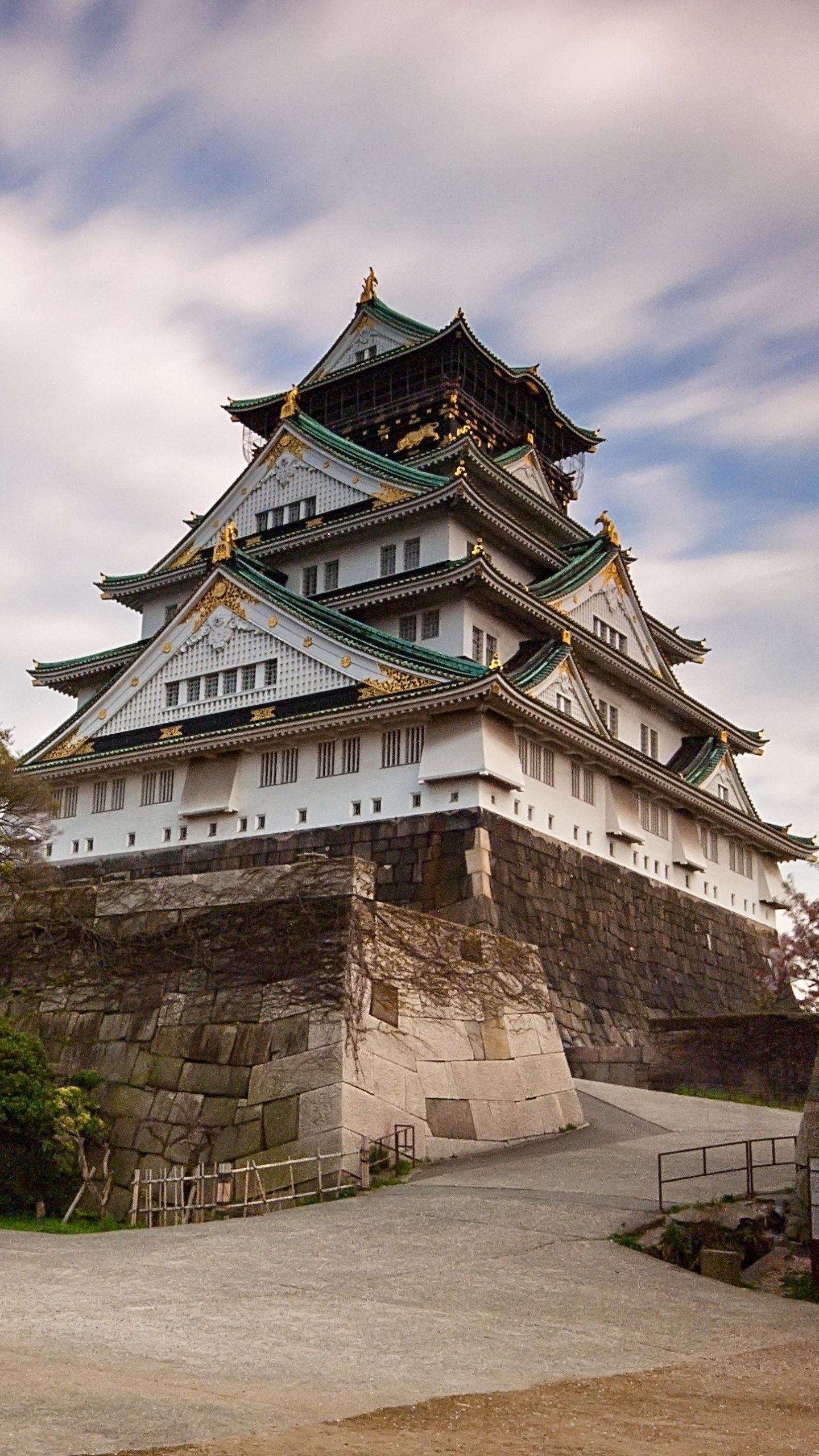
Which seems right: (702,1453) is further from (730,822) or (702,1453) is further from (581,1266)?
(730,822)

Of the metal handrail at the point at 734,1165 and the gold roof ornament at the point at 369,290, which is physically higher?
the gold roof ornament at the point at 369,290

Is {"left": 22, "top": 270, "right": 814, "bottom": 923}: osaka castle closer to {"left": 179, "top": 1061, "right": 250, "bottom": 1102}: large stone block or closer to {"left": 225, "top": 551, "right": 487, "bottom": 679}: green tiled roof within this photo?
{"left": 225, "top": 551, "right": 487, "bottom": 679}: green tiled roof

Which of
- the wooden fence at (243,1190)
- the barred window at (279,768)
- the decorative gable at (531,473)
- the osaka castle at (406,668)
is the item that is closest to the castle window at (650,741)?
Result: the osaka castle at (406,668)

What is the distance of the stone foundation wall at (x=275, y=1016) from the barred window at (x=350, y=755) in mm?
9187

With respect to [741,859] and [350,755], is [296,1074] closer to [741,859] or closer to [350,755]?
[350,755]

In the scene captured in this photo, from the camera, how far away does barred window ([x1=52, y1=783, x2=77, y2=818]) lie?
35.6 metres

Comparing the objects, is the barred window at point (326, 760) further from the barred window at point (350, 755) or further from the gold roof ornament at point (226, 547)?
the gold roof ornament at point (226, 547)

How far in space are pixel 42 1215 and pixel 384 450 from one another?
29.8 metres

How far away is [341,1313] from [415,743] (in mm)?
19899

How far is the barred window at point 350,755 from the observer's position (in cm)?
3097

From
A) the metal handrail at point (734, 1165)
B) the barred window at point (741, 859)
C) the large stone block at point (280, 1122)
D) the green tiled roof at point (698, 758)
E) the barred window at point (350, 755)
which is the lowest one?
the metal handrail at point (734, 1165)

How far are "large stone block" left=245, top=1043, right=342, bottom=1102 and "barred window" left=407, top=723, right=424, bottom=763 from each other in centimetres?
1294

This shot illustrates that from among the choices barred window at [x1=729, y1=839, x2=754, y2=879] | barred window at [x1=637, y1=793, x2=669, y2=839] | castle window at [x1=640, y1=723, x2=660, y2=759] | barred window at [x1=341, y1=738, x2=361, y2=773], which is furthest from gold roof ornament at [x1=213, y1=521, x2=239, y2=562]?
barred window at [x1=729, y1=839, x2=754, y2=879]

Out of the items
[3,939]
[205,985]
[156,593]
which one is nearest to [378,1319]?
[205,985]
